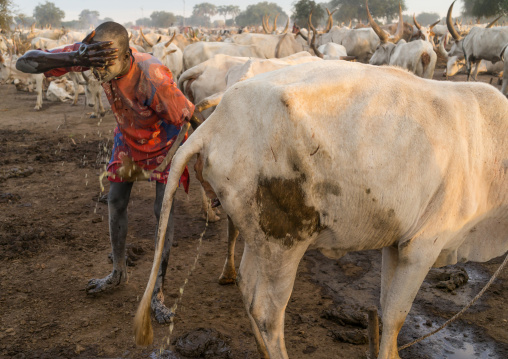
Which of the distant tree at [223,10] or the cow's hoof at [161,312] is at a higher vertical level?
the distant tree at [223,10]

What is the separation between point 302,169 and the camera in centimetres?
219

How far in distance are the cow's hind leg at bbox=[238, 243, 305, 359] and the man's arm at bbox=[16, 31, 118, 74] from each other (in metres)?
1.37

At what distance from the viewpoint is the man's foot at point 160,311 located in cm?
332

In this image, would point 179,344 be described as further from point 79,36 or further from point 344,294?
point 79,36

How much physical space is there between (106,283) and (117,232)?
0.44 m

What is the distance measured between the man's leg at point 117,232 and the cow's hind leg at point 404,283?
79.8 inches

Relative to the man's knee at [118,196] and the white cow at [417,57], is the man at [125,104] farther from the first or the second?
the white cow at [417,57]

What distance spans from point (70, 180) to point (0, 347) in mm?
3840

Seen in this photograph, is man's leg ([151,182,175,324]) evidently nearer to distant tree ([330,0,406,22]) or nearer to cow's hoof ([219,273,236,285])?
cow's hoof ([219,273,236,285])

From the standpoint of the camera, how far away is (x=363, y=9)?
53000 mm

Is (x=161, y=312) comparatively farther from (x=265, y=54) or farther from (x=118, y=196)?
(x=265, y=54)

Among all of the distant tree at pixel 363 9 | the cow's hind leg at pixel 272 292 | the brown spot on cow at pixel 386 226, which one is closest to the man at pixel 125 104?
the cow's hind leg at pixel 272 292

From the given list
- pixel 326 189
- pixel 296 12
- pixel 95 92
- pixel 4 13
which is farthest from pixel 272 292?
pixel 296 12

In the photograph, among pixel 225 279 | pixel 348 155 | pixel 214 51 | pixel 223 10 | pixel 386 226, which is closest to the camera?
pixel 348 155
